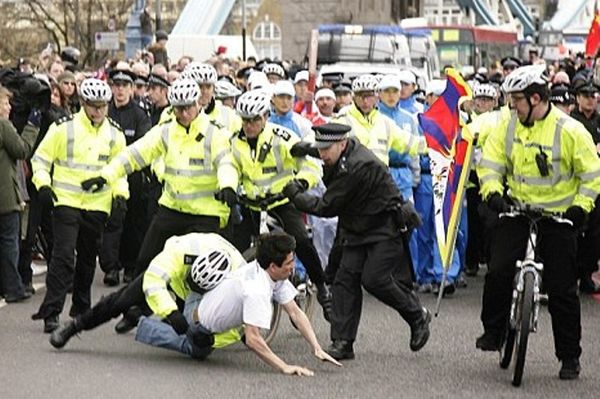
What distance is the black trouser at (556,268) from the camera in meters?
11.1

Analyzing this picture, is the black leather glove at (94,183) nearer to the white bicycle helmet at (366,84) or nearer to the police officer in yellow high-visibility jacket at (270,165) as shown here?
the police officer in yellow high-visibility jacket at (270,165)

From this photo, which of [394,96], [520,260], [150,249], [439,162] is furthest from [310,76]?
A: [520,260]

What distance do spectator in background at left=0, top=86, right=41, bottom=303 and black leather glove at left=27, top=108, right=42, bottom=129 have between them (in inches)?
24.7

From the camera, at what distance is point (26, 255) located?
1569 cm

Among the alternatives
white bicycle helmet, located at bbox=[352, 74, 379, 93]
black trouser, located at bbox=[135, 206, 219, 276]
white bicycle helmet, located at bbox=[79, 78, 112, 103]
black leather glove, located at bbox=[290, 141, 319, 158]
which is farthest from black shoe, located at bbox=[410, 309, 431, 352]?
white bicycle helmet, located at bbox=[352, 74, 379, 93]

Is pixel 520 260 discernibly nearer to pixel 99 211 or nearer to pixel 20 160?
pixel 99 211

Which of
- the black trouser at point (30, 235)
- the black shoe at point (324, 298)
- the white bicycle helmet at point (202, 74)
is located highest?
the white bicycle helmet at point (202, 74)

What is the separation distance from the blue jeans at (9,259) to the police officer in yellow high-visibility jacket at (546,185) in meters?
5.22

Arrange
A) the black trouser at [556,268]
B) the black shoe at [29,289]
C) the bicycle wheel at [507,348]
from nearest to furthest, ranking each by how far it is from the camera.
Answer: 1. the black trouser at [556,268]
2. the bicycle wheel at [507,348]
3. the black shoe at [29,289]

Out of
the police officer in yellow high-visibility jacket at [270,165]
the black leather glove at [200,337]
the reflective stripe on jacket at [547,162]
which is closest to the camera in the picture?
the reflective stripe on jacket at [547,162]

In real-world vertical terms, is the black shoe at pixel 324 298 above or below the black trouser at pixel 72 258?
below

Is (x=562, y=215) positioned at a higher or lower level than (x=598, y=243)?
higher

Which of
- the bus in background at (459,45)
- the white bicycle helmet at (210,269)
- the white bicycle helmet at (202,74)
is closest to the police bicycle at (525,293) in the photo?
the white bicycle helmet at (210,269)

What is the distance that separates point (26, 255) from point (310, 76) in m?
3.25
